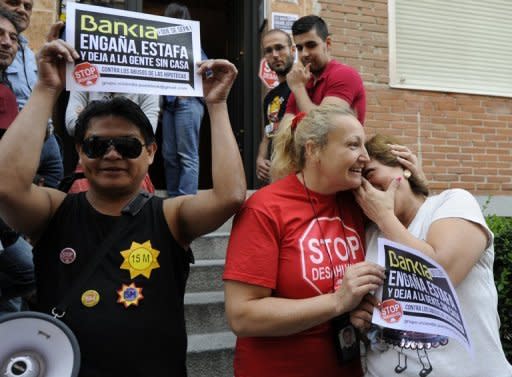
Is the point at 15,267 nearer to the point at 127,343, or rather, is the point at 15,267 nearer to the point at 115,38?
the point at 127,343

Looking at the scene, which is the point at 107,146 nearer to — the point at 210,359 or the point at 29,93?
the point at 29,93

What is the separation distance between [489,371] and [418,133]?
466cm

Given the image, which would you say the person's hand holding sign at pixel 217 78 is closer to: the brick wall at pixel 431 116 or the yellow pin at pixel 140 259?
the yellow pin at pixel 140 259

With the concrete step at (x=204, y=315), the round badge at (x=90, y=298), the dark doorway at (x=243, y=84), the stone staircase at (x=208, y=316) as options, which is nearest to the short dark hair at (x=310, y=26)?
the stone staircase at (x=208, y=316)

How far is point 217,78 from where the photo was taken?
1.85 m

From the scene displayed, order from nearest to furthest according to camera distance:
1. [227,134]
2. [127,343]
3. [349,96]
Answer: [127,343] → [227,134] → [349,96]

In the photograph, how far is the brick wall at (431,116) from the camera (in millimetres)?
5664

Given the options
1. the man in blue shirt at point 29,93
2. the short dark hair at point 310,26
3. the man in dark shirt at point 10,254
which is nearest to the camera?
the man in dark shirt at point 10,254

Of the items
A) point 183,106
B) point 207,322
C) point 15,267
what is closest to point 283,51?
point 183,106

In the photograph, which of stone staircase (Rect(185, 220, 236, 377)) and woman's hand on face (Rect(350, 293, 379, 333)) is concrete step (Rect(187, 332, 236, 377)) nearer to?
stone staircase (Rect(185, 220, 236, 377))

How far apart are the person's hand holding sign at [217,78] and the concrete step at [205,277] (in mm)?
2030

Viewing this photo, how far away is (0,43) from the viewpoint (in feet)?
8.34

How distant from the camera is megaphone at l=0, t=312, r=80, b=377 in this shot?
136cm

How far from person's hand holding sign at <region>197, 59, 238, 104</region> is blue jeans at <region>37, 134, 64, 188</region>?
5.07 ft
